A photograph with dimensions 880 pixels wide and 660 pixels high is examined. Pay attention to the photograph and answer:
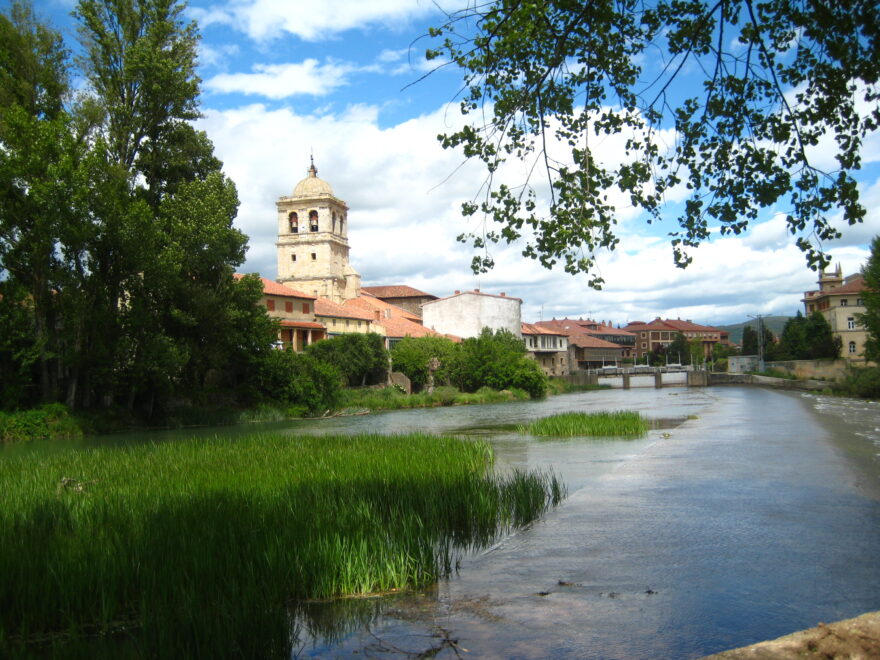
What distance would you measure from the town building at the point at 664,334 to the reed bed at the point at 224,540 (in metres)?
163

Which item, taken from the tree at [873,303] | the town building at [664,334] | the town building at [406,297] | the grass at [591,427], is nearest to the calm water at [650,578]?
the grass at [591,427]

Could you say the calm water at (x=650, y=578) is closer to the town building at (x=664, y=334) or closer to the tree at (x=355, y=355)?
the tree at (x=355, y=355)

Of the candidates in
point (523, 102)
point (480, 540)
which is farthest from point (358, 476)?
point (523, 102)

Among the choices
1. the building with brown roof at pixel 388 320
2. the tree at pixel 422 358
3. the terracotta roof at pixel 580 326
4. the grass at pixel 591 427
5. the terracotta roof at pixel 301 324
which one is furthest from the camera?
the terracotta roof at pixel 580 326

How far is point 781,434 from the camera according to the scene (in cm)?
2200

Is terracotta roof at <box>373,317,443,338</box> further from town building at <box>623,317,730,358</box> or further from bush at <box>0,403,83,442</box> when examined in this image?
town building at <box>623,317,730,358</box>

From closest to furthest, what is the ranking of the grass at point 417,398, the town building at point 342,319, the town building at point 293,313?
the grass at point 417,398, the town building at point 293,313, the town building at point 342,319

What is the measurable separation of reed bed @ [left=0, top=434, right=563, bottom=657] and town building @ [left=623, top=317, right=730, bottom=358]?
16327 centimetres

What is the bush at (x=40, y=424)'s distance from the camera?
2736 cm

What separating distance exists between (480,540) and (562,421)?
1522 cm

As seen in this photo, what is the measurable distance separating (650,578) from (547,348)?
106 metres

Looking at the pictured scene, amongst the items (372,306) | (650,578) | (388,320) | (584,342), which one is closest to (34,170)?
(650,578)

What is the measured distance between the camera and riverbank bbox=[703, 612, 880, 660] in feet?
10.9

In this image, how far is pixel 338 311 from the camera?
69438 mm
